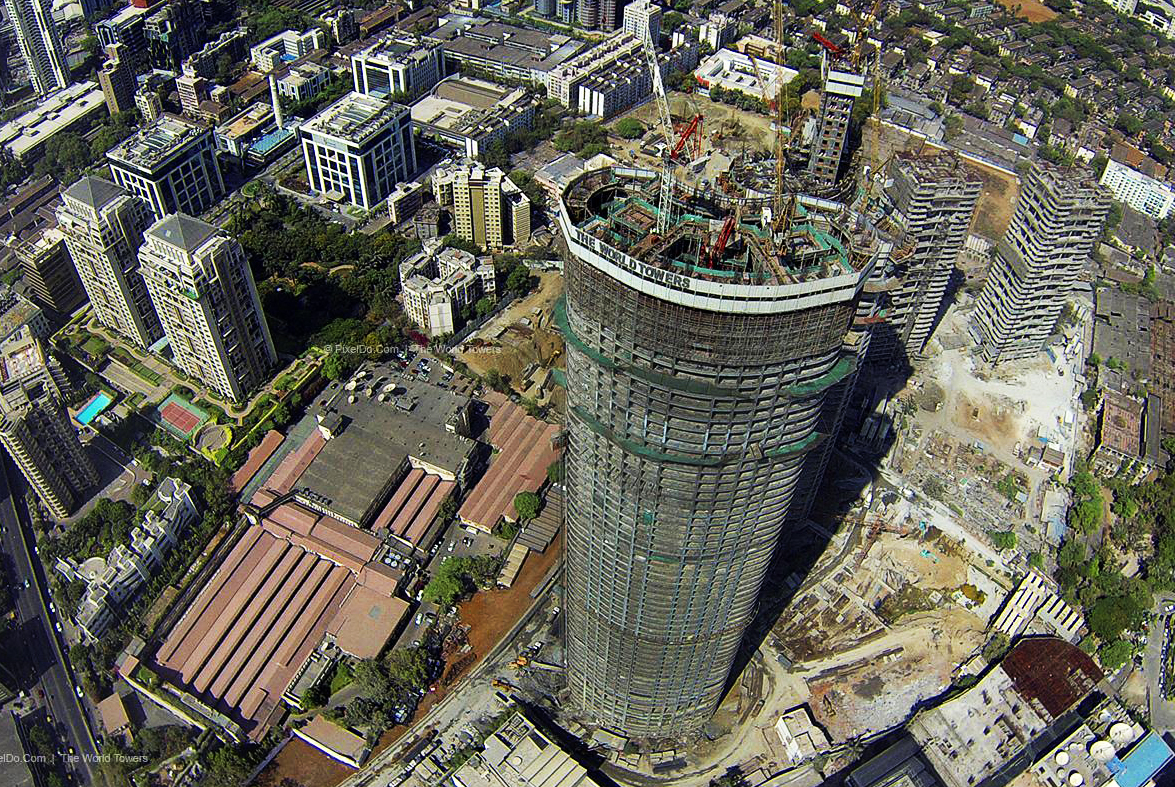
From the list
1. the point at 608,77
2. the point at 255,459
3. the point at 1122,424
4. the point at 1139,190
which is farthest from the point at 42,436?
the point at 1139,190

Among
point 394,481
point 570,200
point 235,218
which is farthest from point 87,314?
point 570,200

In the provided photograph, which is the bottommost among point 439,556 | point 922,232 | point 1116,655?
point 439,556

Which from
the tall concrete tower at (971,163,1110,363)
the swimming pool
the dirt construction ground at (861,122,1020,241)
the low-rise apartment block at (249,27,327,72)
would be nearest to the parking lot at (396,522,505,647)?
the swimming pool

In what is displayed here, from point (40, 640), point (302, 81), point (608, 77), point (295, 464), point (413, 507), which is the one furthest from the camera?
point (608, 77)

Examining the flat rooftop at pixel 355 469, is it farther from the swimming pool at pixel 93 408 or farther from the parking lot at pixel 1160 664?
the parking lot at pixel 1160 664

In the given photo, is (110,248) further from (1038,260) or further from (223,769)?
(1038,260)
